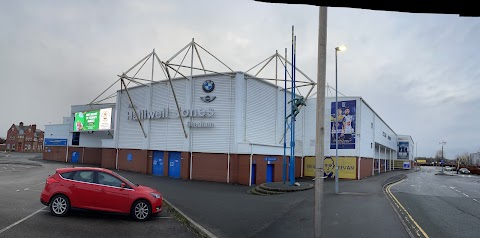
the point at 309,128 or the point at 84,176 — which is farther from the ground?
the point at 309,128

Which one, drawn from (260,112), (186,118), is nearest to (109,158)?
(186,118)

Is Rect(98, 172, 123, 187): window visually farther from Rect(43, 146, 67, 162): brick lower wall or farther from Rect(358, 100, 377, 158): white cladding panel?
Rect(43, 146, 67, 162): brick lower wall

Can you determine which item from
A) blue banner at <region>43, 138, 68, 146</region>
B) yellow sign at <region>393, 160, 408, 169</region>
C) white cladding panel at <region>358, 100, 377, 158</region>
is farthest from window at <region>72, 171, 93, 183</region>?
yellow sign at <region>393, 160, 408, 169</region>

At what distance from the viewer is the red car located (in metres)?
10.7

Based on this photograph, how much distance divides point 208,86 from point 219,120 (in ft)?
10.3

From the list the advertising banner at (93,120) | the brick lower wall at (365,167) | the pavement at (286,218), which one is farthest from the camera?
the advertising banner at (93,120)

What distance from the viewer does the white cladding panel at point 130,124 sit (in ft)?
117

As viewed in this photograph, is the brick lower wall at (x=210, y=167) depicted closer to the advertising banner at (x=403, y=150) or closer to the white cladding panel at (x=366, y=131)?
the white cladding panel at (x=366, y=131)

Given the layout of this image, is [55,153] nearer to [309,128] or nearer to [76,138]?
[76,138]

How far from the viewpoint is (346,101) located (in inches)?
1435

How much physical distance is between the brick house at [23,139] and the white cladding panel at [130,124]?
266 ft

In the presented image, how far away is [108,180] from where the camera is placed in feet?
36.7

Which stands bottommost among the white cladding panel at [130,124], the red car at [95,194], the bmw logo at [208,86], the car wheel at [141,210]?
the car wheel at [141,210]

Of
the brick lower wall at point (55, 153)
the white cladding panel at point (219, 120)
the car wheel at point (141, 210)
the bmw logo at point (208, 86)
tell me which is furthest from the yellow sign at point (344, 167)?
the brick lower wall at point (55, 153)
